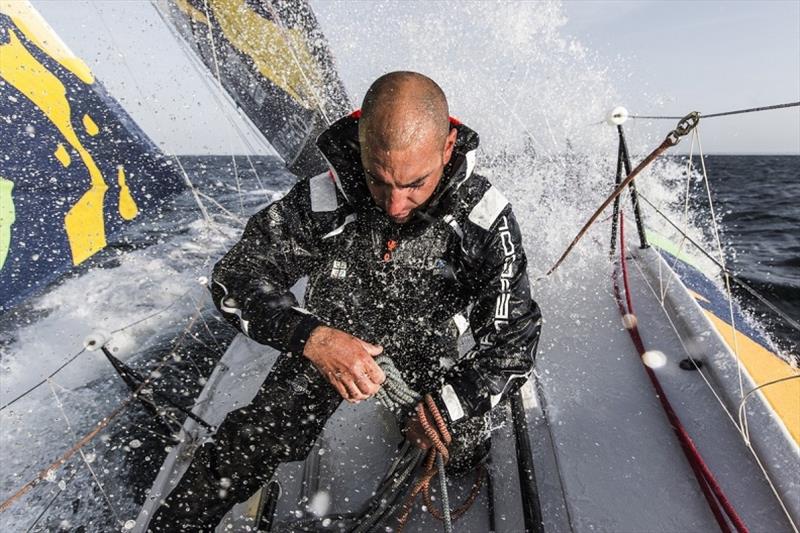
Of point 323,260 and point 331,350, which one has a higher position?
point 323,260

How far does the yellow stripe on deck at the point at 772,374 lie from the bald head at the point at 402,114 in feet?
6.21

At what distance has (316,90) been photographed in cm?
700

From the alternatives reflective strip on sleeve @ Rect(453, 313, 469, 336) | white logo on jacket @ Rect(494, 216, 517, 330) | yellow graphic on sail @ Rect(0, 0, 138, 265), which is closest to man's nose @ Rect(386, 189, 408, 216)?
white logo on jacket @ Rect(494, 216, 517, 330)

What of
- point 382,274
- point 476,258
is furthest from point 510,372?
point 382,274

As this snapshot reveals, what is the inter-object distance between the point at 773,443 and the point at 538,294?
5.90 feet

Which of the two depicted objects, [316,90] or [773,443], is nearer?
[773,443]

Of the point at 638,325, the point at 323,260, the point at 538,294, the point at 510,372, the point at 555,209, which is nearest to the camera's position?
the point at 510,372

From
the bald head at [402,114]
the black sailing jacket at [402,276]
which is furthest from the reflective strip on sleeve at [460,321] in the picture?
the bald head at [402,114]

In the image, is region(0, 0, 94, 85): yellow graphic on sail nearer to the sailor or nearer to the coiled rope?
the sailor

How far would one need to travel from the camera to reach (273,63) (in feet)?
20.3

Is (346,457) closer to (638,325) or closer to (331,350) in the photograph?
(331,350)

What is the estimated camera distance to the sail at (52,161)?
318 centimetres

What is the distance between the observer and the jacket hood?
1.78 m

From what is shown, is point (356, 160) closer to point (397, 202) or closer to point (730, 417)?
point (397, 202)
